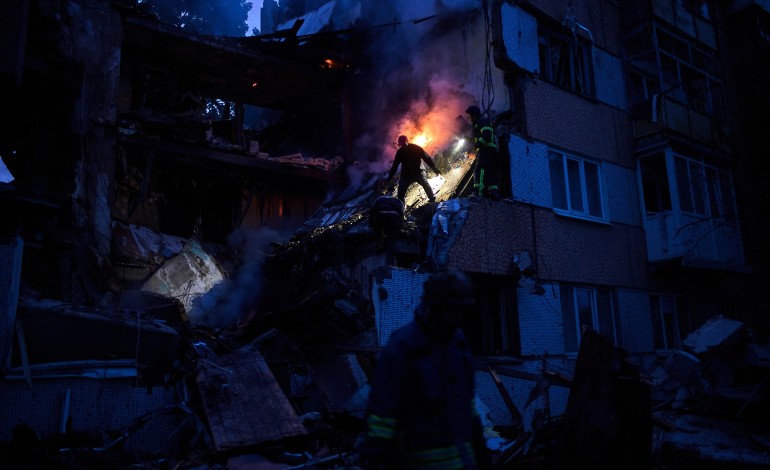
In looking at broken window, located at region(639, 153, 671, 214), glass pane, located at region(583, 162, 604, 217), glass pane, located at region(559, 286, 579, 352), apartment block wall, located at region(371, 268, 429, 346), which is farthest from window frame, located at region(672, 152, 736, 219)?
apartment block wall, located at region(371, 268, 429, 346)

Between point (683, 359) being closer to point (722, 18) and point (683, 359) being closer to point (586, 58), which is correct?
point (586, 58)

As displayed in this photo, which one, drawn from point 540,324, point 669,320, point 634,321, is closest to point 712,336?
point 540,324

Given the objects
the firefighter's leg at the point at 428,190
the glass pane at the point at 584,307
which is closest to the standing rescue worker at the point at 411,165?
the firefighter's leg at the point at 428,190

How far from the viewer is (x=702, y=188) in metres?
13.1

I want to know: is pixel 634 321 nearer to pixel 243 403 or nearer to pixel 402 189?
pixel 402 189

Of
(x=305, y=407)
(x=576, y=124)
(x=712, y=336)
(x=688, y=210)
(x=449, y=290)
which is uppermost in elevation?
(x=576, y=124)

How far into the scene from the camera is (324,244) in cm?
1030

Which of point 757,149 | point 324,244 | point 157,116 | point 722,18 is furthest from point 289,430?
point 722,18

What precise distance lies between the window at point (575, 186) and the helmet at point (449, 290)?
27.1ft

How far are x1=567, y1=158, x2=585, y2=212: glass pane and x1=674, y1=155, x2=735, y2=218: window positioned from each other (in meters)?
2.70

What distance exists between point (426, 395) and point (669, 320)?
37.9 feet

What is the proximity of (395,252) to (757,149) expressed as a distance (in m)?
12.7

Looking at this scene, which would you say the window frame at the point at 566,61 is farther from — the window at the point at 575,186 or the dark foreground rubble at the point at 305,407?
the dark foreground rubble at the point at 305,407

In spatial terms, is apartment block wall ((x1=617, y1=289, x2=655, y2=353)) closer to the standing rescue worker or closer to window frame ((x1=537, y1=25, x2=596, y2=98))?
window frame ((x1=537, y1=25, x2=596, y2=98))
